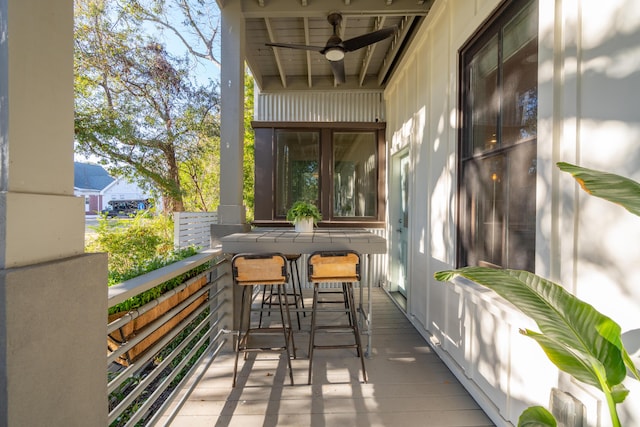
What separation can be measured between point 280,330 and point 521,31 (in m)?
2.56

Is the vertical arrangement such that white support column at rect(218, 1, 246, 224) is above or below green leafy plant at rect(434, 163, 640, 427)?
above

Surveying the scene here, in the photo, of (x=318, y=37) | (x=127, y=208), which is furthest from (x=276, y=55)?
(x=127, y=208)

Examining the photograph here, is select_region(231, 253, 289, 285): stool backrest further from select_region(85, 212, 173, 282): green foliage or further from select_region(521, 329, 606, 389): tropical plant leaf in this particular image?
select_region(85, 212, 173, 282): green foliage

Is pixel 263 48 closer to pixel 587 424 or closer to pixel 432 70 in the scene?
pixel 432 70

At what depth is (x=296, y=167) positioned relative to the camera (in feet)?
16.5

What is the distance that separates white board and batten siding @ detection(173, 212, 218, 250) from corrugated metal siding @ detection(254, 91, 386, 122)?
2111mm

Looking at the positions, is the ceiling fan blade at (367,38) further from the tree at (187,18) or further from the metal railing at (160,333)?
the tree at (187,18)

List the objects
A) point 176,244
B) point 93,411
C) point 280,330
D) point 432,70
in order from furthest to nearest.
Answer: point 176,244
point 432,70
point 280,330
point 93,411

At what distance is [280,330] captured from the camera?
2.33 metres

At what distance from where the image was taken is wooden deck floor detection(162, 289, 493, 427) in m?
1.91

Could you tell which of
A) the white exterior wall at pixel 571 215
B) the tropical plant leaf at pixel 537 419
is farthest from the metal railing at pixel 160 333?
the white exterior wall at pixel 571 215

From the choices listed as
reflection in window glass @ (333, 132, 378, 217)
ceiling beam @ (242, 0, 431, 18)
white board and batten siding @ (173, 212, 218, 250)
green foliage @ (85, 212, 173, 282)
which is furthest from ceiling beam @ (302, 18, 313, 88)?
green foliage @ (85, 212, 173, 282)

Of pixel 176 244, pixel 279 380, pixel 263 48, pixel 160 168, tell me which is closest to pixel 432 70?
pixel 263 48

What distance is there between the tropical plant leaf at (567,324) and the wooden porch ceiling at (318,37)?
3.18m
